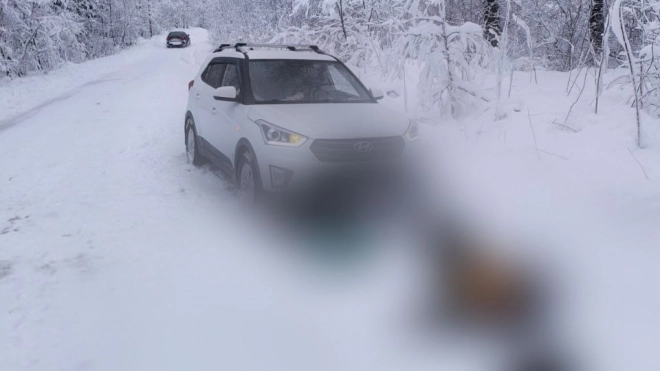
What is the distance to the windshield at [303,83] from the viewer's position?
581 cm

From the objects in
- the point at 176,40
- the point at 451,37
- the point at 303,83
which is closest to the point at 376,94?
the point at 303,83

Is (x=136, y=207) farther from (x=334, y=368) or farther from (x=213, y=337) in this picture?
(x=334, y=368)

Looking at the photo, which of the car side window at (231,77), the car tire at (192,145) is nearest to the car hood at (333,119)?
the car side window at (231,77)

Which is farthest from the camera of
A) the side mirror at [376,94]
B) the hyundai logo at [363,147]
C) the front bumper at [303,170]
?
the side mirror at [376,94]

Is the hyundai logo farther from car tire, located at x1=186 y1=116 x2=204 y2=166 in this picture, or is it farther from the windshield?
car tire, located at x1=186 y1=116 x2=204 y2=166

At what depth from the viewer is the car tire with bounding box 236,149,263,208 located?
502cm

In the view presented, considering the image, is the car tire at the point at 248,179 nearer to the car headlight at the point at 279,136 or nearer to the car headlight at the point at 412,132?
the car headlight at the point at 279,136

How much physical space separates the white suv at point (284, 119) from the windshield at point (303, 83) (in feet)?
0.04

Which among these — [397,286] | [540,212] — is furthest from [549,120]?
[397,286]

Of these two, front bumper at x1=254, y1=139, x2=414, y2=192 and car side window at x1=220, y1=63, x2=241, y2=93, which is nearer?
front bumper at x1=254, y1=139, x2=414, y2=192

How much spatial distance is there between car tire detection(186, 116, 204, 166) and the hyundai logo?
3.21m

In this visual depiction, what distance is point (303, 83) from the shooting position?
6074mm

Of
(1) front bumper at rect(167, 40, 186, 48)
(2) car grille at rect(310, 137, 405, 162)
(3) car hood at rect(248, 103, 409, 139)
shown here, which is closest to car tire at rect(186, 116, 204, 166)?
(3) car hood at rect(248, 103, 409, 139)

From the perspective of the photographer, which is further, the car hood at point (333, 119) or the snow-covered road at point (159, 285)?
the car hood at point (333, 119)
